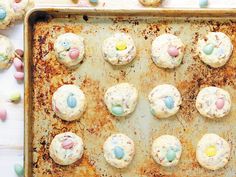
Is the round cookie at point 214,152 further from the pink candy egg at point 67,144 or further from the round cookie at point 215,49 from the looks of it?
the pink candy egg at point 67,144

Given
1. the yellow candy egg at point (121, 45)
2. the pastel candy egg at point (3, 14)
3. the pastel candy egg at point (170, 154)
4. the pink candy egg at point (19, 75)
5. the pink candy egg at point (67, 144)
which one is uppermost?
the pastel candy egg at point (3, 14)

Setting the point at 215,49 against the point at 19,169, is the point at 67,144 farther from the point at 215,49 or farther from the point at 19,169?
the point at 215,49

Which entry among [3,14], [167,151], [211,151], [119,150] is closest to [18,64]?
[3,14]

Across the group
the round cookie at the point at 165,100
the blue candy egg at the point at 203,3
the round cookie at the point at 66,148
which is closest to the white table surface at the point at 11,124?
the round cookie at the point at 66,148

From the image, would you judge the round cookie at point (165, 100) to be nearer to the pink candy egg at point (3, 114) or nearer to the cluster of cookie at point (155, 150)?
the cluster of cookie at point (155, 150)

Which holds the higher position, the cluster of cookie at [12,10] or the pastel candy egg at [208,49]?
the cluster of cookie at [12,10]

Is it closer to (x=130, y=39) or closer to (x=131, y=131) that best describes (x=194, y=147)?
(x=131, y=131)

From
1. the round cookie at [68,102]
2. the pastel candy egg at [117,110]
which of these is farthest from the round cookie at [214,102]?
the round cookie at [68,102]
